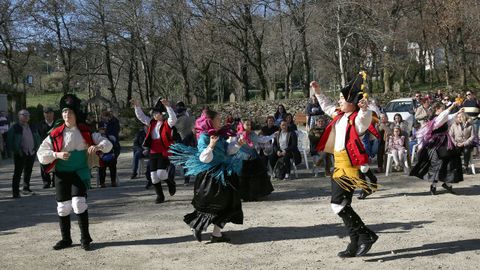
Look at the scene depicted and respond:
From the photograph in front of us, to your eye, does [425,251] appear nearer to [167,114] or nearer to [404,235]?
[404,235]

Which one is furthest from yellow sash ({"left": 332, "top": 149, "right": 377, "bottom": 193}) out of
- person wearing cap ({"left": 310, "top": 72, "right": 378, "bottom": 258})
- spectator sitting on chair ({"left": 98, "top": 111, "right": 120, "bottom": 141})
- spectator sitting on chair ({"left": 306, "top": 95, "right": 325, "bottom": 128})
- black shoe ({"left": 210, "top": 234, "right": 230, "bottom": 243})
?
spectator sitting on chair ({"left": 306, "top": 95, "right": 325, "bottom": 128})

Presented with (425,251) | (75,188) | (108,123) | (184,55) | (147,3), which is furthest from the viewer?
(184,55)

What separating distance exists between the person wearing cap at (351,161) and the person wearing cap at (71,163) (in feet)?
9.46

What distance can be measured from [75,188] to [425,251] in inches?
168

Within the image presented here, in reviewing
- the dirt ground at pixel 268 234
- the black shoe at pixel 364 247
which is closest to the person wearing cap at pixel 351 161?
the black shoe at pixel 364 247

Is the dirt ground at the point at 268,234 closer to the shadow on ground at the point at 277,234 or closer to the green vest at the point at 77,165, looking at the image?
the shadow on ground at the point at 277,234

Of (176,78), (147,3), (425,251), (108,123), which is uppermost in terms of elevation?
(147,3)

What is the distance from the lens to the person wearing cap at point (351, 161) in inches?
240

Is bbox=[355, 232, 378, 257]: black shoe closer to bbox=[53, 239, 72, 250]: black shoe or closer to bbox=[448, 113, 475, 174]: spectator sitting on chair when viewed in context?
bbox=[53, 239, 72, 250]: black shoe

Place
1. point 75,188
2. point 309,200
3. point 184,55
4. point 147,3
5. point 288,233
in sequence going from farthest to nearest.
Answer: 1. point 184,55
2. point 147,3
3. point 309,200
4. point 288,233
5. point 75,188

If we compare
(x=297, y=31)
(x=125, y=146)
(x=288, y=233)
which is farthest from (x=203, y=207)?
(x=297, y=31)

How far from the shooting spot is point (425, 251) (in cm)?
623

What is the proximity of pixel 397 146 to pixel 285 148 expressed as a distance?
2.64 m

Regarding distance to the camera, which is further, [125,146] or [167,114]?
[125,146]
